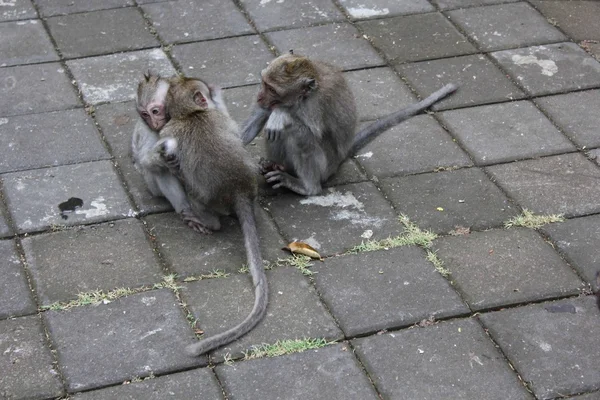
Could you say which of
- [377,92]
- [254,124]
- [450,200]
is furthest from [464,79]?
[254,124]

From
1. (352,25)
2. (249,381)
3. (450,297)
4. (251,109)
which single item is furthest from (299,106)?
(352,25)

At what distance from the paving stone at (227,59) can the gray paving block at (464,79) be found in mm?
1181

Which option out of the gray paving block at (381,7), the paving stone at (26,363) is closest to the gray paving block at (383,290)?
the paving stone at (26,363)

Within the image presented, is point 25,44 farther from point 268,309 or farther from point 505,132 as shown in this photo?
point 505,132

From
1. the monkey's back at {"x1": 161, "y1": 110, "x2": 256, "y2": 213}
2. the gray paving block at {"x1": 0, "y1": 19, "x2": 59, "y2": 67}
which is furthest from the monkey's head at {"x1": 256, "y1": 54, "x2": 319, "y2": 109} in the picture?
the gray paving block at {"x1": 0, "y1": 19, "x2": 59, "y2": 67}

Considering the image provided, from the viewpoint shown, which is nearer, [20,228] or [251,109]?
[20,228]

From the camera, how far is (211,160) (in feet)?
19.9

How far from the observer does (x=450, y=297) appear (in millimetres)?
5840

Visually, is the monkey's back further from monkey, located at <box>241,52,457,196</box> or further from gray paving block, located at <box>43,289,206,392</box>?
gray paving block, located at <box>43,289,206,392</box>

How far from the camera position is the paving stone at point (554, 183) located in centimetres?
670

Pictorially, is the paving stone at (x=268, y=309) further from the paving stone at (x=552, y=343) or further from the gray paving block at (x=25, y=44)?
the gray paving block at (x=25, y=44)

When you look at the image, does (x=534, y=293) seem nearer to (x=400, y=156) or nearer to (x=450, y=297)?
(x=450, y=297)

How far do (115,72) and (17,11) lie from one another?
1.43 meters

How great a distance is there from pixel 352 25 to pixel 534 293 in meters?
3.68
